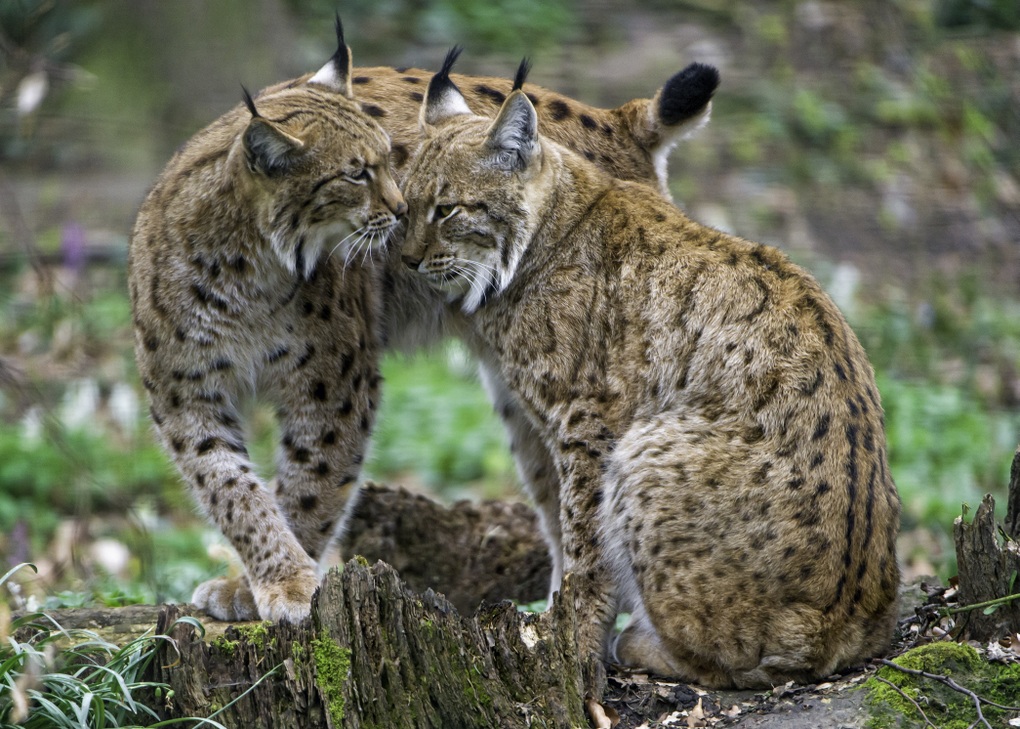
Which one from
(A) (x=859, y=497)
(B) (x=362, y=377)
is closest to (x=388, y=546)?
(B) (x=362, y=377)

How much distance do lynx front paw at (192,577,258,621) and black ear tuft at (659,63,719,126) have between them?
2858 millimetres

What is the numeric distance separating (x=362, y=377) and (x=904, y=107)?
9.65 meters

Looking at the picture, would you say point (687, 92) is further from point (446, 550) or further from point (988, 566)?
point (988, 566)

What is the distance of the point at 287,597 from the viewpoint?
186 inches

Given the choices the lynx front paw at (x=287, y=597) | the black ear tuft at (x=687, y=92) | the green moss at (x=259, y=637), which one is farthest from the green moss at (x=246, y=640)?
the black ear tuft at (x=687, y=92)

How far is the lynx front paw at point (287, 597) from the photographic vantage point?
4688mm

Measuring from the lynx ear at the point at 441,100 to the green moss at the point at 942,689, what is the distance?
293cm

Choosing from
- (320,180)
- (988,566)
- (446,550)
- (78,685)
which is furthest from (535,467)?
(78,685)

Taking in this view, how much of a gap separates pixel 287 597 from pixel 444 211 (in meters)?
1.71

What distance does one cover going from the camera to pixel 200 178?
495 centimetres

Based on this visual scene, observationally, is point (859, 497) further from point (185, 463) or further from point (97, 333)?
point (97, 333)

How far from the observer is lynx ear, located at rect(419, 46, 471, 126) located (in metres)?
5.28

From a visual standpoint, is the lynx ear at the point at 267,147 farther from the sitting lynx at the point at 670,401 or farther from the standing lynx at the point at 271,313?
the sitting lynx at the point at 670,401

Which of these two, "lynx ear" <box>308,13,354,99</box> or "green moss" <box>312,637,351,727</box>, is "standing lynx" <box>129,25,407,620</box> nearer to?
"lynx ear" <box>308,13,354,99</box>
